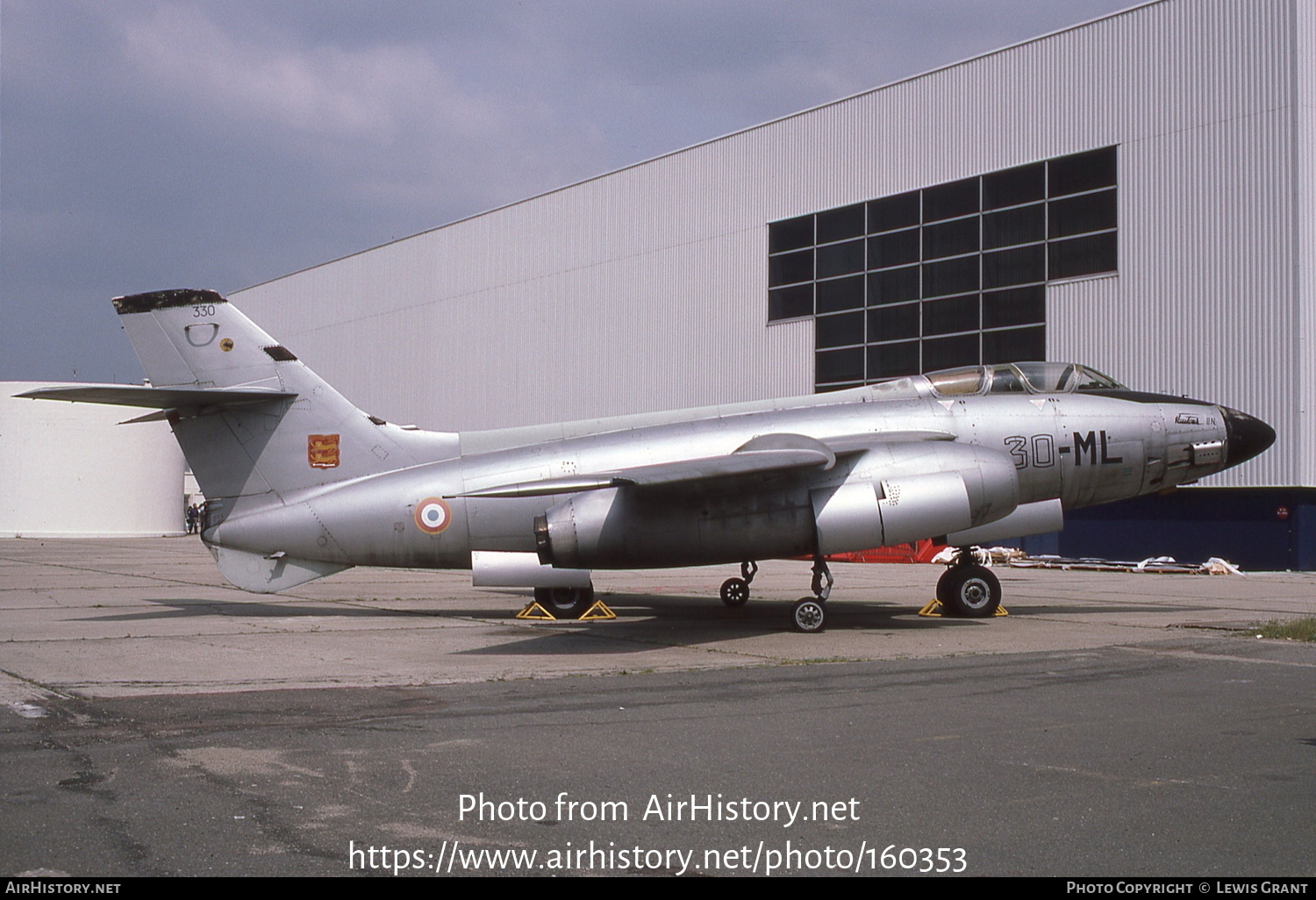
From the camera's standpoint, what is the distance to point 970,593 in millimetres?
15102

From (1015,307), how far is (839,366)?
253 inches

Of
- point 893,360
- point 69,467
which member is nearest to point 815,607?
point 893,360

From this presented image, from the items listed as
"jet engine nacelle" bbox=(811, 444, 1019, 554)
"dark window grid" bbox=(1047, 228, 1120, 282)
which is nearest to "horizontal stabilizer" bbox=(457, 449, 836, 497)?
"jet engine nacelle" bbox=(811, 444, 1019, 554)

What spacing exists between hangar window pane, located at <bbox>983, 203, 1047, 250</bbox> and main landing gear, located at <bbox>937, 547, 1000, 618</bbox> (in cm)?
2051

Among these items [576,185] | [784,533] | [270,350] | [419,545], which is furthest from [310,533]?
[576,185]

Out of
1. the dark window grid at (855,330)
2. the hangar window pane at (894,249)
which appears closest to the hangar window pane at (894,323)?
the dark window grid at (855,330)

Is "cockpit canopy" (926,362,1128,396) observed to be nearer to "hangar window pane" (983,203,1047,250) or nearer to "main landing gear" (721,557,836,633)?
"main landing gear" (721,557,836,633)

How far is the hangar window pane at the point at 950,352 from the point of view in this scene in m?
34.2

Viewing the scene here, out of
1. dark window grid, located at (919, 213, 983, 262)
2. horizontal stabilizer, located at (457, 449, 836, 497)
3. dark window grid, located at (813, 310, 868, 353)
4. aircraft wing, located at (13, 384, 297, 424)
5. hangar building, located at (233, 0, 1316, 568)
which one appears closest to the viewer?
horizontal stabilizer, located at (457, 449, 836, 497)

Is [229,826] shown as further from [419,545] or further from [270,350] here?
[270,350]

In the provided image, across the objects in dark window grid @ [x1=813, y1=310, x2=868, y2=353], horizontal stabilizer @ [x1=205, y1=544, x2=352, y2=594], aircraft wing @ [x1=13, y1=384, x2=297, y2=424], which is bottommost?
horizontal stabilizer @ [x1=205, y1=544, x2=352, y2=594]

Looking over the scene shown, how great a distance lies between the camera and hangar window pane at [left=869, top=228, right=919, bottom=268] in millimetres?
35906

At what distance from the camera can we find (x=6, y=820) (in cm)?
506

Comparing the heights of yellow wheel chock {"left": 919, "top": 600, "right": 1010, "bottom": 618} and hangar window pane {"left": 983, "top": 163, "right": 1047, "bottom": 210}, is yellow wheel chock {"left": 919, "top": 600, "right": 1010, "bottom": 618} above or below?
below
